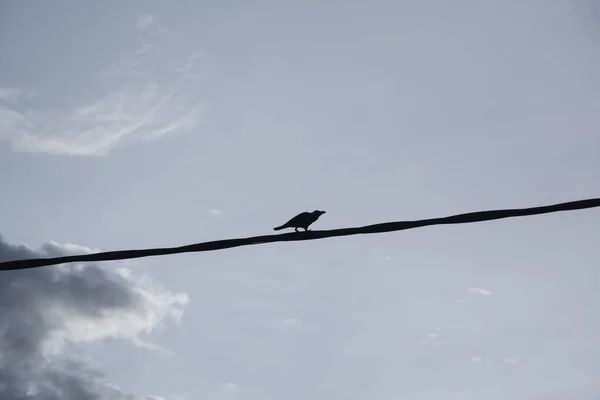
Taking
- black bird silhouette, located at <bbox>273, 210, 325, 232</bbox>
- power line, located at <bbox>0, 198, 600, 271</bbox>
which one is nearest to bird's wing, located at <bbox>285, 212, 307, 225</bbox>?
black bird silhouette, located at <bbox>273, 210, 325, 232</bbox>

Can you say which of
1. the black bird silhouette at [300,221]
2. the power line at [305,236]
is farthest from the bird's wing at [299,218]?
the power line at [305,236]

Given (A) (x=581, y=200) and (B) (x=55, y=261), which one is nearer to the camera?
(A) (x=581, y=200)

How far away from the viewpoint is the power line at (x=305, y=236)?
6.55 m

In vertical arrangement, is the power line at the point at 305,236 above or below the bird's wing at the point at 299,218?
below

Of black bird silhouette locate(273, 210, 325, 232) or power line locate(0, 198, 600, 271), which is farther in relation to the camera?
black bird silhouette locate(273, 210, 325, 232)

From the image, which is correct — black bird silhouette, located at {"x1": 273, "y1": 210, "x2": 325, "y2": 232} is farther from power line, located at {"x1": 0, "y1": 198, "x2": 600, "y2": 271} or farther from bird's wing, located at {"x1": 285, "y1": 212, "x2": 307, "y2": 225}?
power line, located at {"x1": 0, "y1": 198, "x2": 600, "y2": 271}

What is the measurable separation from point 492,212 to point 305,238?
186 centimetres

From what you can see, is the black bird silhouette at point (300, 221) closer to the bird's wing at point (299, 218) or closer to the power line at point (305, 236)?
the bird's wing at point (299, 218)

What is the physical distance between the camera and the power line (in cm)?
655

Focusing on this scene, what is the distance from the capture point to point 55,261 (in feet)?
22.9

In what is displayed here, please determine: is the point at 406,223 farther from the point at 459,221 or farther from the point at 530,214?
the point at 530,214

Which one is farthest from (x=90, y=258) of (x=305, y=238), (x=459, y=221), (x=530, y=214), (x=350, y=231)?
(x=530, y=214)

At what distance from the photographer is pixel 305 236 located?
697 cm

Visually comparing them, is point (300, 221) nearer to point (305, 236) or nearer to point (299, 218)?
point (299, 218)
